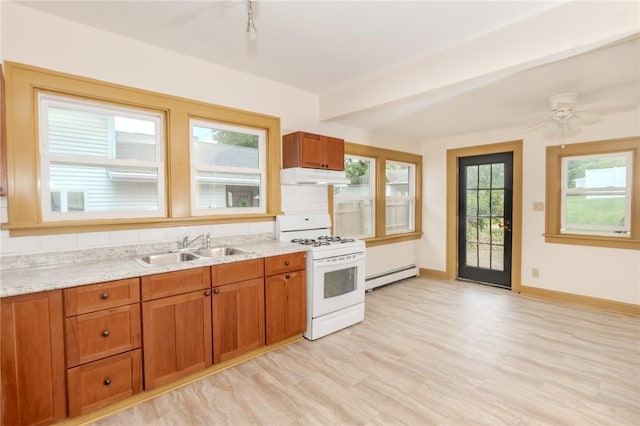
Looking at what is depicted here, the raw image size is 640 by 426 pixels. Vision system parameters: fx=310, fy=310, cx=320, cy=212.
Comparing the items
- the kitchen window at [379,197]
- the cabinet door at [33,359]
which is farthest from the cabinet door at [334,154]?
the cabinet door at [33,359]

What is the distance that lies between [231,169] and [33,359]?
80.1 inches

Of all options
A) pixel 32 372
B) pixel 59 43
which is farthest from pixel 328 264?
pixel 59 43

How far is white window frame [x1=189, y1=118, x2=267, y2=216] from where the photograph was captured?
291 centimetres

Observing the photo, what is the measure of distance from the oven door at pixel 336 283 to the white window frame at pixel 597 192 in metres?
3.01

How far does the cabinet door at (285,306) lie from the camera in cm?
274

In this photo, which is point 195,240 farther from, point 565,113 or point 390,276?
point 565,113

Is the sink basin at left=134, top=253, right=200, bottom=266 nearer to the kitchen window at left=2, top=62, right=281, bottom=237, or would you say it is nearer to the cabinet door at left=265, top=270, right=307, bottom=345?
the kitchen window at left=2, top=62, right=281, bottom=237

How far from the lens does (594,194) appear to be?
13.1 ft

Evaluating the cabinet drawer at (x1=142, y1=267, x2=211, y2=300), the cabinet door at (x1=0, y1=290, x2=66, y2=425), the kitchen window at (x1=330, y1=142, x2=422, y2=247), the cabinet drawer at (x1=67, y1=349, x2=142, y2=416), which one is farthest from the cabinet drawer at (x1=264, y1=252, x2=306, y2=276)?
the cabinet door at (x1=0, y1=290, x2=66, y2=425)

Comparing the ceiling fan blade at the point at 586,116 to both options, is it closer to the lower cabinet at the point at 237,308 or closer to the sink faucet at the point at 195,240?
the lower cabinet at the point at 237,308

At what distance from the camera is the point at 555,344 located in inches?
114

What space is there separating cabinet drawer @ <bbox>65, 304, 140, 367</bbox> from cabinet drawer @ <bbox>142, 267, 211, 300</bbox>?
0.41 feet

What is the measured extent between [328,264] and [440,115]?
2370 mm

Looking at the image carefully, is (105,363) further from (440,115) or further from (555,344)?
(440,115)
